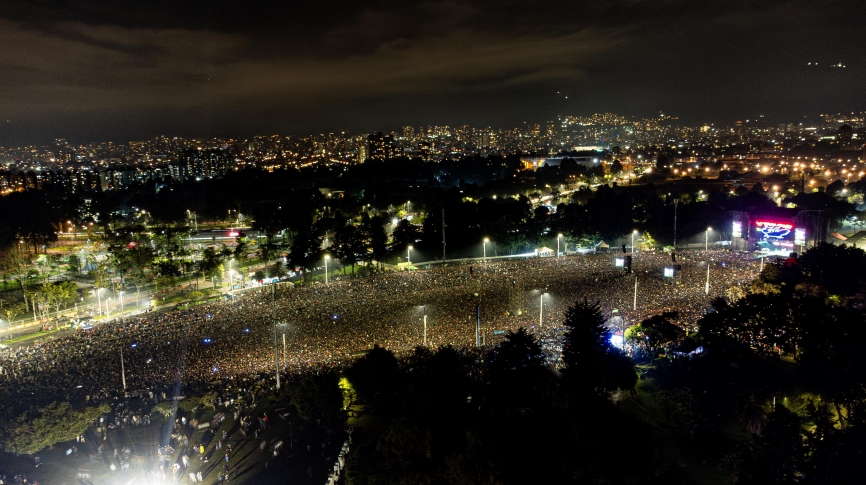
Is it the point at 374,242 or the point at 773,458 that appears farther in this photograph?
the point at 374,242

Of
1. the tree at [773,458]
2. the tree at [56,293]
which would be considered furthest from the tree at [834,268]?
the tree at [56,293]

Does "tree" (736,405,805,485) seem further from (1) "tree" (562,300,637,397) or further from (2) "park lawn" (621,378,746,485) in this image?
(1) "tree" (562,300,637,397)

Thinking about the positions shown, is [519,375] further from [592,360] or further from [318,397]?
[318,397]

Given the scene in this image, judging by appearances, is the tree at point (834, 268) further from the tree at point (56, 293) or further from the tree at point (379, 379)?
the tree at point (56, 293)

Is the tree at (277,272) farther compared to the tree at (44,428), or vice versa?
the tree at (277,272)

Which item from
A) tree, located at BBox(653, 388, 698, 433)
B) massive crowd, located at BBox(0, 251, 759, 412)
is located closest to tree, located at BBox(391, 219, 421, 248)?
massive crowd, located at BBox(0, 251, 759, 412)

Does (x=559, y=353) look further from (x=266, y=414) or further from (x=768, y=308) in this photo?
(x=266, y=414)

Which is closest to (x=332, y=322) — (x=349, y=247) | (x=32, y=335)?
(x=349, y=247)
